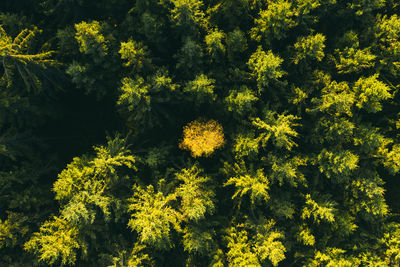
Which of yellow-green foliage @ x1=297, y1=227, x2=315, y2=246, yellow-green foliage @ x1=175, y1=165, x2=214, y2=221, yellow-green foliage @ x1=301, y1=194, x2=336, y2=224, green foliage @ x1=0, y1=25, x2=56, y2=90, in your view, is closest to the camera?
Answer: green foliage @ x1=0, y1=25, x2=56, y2=90

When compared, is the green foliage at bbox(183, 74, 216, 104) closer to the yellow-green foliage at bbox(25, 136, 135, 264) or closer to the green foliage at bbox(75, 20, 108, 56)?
the green foliage at bbox(75, 20, 108, 56)

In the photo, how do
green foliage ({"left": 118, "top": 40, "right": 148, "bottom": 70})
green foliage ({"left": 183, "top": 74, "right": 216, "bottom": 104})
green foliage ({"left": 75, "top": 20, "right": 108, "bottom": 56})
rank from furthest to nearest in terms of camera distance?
green foliage ({"left": 183, "top": 74, "right": 216, "bottom": 104})
green foliage ({"left": 118, "top": 40, "right": 148, "bottom": 70})
green foliage ({"left": 75, "top": 20, "right": 108, "bottom": 56})

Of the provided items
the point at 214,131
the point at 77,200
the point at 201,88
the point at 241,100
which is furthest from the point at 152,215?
the point at 241,100

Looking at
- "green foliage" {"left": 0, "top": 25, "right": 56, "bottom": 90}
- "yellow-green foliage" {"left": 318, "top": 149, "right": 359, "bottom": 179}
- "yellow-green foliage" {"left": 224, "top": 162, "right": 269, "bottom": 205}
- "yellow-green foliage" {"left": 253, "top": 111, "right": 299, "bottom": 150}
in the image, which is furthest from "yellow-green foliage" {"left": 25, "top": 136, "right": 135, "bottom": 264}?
"yellow-green foliage" {"left": 318, "top": 149, "right": 359, "bottom": 179}

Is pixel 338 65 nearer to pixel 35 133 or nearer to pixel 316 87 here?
pixel 316 87

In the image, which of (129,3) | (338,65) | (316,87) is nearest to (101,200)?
(129,3)

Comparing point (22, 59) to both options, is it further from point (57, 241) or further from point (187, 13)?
point (57, 241)

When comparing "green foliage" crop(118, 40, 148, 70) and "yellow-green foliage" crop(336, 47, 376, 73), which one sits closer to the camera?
"green foliage" crop(118, 40, 148, 70)

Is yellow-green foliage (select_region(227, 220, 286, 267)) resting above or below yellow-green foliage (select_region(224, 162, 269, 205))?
below
